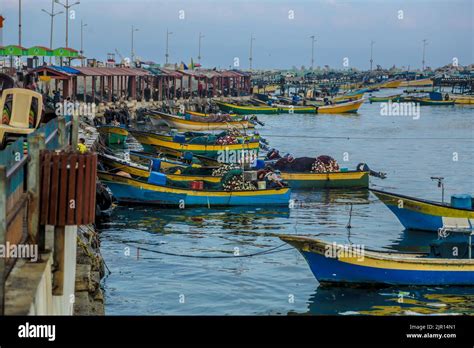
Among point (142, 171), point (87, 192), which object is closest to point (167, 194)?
point (142, 171)

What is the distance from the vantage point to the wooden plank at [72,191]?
369 inches

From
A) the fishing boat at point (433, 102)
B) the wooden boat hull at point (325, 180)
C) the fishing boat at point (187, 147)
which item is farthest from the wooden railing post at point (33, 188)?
the fishing boat at point (433, 102)

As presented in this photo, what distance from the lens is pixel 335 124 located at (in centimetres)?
8919

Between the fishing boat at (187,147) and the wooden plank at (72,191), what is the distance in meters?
35.9

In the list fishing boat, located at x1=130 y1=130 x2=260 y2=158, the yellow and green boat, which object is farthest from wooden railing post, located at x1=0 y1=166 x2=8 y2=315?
fishing boat, located at x1=130 y1=130 x2=260 y2=158

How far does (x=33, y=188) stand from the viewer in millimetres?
9078

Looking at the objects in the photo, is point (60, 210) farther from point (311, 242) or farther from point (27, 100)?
point (311, 242)

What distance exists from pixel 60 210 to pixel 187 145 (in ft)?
127

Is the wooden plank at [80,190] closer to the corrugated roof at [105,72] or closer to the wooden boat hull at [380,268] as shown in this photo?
the wooden boat hull at [380,268]

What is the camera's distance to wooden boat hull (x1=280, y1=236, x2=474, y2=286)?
68.5 ft

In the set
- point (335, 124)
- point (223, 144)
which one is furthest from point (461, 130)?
point (223, 144)

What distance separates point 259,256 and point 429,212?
6.52m

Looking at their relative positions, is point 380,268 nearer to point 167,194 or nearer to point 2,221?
point 167,194

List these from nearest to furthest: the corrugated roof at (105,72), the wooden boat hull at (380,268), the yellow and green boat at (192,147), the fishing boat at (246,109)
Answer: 1. the wooden boat hull at (380,268)
2. the yellow and green boat at (192,147)
3. the corrugated roof at (105,72)
4. the fishing boat at (246,109)
